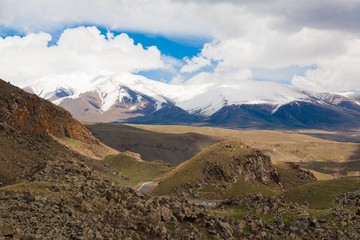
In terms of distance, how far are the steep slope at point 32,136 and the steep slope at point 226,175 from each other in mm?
24918

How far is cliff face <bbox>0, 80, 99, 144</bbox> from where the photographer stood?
103m

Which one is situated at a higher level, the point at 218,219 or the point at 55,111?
the point at 55,111

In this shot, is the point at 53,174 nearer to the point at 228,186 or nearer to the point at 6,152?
the point at 6,152

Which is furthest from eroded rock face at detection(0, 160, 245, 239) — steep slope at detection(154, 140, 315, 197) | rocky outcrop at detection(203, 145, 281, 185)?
rocky outcrop at detection(203, 145, 281, 185)

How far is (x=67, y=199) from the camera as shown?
34469 mm

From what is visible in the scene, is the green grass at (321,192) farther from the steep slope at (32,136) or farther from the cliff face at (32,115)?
the cliff face at (32,115)

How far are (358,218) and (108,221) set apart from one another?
23589mm

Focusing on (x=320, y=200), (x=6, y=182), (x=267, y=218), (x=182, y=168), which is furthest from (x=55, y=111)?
(x=267, y=218)

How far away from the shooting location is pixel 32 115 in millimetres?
111312

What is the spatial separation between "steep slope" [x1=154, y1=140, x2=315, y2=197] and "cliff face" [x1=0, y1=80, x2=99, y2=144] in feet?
122

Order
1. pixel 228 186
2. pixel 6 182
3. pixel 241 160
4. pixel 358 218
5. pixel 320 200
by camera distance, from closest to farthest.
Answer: pixel 358 218, pixel 6 182, pixel 320 200, pixel 228 186, pixel 241 160

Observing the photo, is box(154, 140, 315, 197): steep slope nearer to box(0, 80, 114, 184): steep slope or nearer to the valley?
the valley

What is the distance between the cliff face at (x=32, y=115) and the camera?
103375mm

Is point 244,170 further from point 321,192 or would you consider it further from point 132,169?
point 132,169
